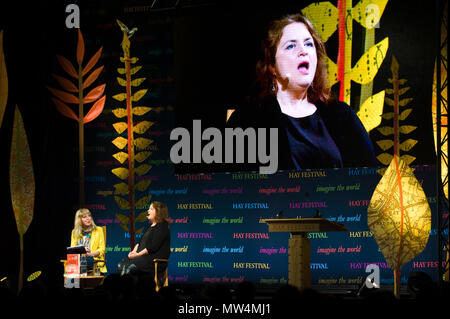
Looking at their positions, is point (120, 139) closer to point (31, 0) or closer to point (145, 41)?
point (145, 41)

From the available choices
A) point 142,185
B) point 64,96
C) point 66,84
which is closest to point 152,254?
point 142,185

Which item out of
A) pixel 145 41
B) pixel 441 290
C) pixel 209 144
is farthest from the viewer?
pixel 145 41

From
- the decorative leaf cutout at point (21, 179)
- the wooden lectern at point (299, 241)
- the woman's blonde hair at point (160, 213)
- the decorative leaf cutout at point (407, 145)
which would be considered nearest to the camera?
the wooden lectern at point (299, 241)

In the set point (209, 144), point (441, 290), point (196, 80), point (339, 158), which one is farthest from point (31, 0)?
point (441, 290)

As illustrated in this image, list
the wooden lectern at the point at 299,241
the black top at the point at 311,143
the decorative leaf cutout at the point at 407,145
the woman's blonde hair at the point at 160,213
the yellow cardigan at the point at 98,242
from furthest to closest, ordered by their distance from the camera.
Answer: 1. the black top at the point at 311,143
2. the decorative leaf cutout at the point at 407,145
3. the yellow cardigan at the point at 98,242
4. the woman's blonde hair at the point at 160,213
5. the wooden lectern at the point at 299,241

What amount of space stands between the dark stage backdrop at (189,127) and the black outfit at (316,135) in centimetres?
17

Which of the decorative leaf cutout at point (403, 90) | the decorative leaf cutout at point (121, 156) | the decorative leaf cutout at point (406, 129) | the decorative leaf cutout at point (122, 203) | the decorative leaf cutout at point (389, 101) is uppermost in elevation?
the decorative leaf cutout at point (403, 90)

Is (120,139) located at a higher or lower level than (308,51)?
lower

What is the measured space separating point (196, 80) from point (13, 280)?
3200 millimetres

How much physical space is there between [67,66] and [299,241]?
4394 mm

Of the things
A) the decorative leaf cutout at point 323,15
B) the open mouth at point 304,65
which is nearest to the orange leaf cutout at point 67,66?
the open mouth at point 304,65

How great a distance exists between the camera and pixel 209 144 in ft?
27.2

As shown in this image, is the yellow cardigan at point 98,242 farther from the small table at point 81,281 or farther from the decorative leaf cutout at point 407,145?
the decorative leaf cutout at point 407,145

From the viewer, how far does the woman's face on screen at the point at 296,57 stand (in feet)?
26.2
